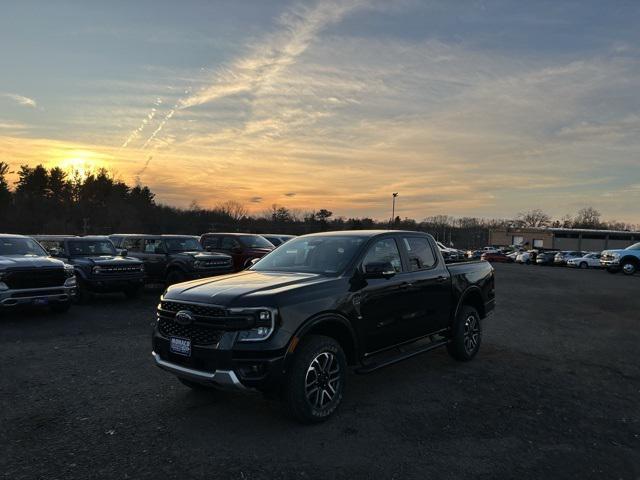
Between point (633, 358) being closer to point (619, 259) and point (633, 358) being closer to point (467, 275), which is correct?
point (467, 275)

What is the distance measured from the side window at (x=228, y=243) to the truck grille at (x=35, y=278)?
712cm

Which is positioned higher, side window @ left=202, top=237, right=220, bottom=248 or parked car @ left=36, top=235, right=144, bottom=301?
side window @ left=202, top=237, right=220, bottom=248

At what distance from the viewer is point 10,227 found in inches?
2682

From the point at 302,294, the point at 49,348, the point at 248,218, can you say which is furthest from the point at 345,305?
the point at 248,218

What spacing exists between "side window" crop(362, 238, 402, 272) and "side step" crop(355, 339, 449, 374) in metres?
1.00

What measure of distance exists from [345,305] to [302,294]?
583mm

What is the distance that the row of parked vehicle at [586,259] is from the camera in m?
27.7

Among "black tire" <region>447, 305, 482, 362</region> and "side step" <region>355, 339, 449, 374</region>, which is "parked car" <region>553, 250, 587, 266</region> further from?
"side step" <region>355, 339, 449, 374</region>

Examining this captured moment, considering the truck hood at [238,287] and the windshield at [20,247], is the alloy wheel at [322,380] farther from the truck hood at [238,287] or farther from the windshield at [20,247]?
the windshield at [20,247]

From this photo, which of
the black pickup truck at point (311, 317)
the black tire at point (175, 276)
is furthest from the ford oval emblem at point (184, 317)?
the black tire at point (175, 276)

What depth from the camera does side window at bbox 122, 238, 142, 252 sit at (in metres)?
15.6

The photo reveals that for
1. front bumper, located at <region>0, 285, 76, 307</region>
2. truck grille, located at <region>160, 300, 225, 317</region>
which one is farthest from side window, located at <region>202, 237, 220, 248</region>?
truck grille, located at <region>160, 300, 225, 317</region>

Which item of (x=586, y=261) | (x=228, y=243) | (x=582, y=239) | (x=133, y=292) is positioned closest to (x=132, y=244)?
(x=133, y=292)

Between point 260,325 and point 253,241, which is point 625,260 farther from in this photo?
point 260,325
